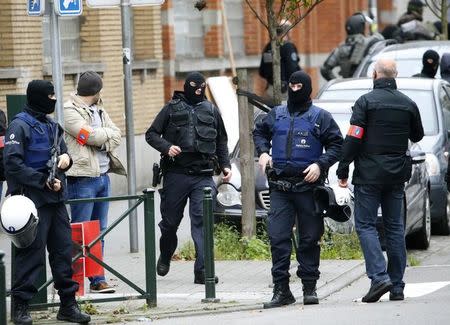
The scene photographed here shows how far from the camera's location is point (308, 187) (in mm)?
11938

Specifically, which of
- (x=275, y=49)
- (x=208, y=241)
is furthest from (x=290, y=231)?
(x=275, y=49)

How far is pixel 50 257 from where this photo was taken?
448 inches

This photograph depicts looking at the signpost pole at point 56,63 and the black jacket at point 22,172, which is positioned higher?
the signpost pole at point 56,63

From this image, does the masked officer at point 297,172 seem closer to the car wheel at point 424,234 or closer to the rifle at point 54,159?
the rifle at point 54,159

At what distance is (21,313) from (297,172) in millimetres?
2438

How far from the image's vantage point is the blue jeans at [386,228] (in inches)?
476

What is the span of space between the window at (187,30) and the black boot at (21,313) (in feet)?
48.2

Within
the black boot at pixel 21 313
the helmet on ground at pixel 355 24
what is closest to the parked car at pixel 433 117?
the helmet on ground at pixel 355 24

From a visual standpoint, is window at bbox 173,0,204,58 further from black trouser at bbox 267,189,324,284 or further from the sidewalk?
black trouser at bbox 267,189,324,284

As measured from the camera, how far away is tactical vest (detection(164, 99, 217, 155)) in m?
13.3

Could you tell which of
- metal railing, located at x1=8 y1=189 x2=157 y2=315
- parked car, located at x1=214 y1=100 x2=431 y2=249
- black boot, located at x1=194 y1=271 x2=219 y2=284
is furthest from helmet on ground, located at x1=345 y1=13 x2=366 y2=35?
metal railing, located at x1=8 y1=189 x2=157 y2=315

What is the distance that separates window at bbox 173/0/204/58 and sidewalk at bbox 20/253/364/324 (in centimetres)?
1065

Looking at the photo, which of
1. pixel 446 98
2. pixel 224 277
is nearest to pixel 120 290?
pixel 224 277

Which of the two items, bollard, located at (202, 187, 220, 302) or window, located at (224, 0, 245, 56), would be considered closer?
bollard, located at (202, 187, 220, 302)
